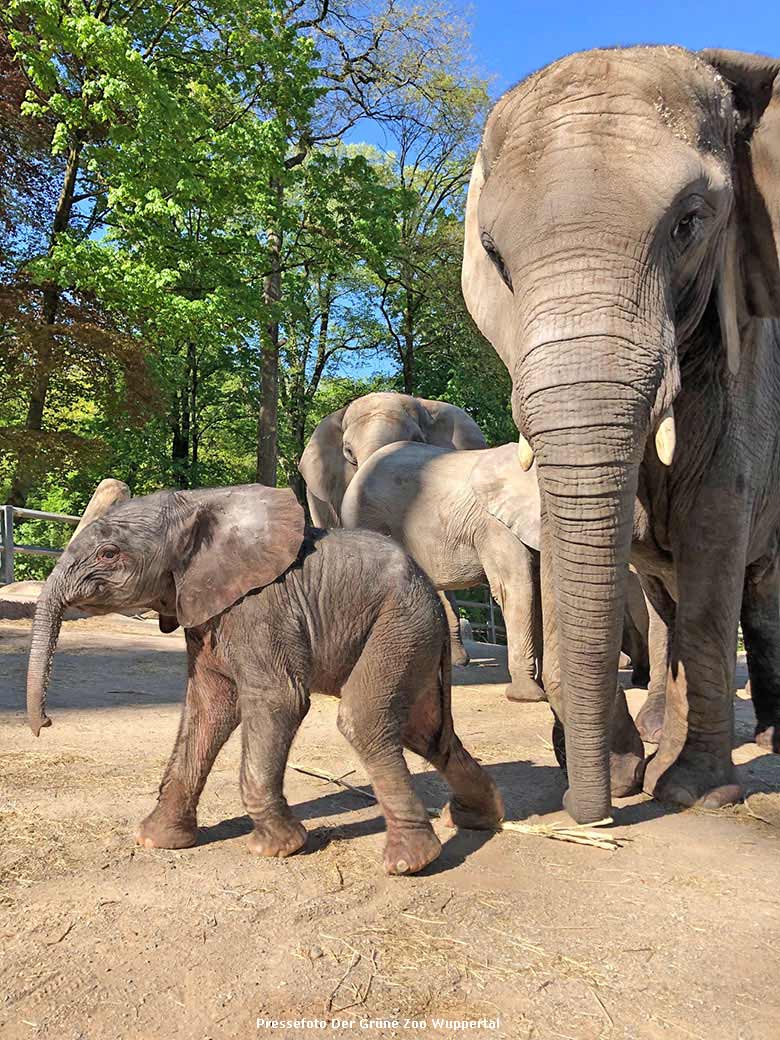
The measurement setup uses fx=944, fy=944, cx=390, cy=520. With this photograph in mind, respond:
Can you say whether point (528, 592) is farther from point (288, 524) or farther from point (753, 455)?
point (288, 524)

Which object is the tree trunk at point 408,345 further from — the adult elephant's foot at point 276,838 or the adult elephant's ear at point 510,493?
the adult elephant's foot at point 276,838

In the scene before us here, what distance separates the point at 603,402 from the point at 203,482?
2382 centimetres

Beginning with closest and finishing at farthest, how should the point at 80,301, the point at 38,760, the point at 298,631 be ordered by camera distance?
the point at 298,631 < the point at 38,760 < the point at 80,301

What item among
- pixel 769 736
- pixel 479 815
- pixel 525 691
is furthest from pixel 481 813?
pixel 525 691

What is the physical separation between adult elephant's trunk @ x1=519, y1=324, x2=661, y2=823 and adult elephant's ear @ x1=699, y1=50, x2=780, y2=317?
1.10 m

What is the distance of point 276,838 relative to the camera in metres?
3.56

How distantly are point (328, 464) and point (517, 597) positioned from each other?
21.3ft

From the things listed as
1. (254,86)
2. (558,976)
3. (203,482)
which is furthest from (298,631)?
(203,482)

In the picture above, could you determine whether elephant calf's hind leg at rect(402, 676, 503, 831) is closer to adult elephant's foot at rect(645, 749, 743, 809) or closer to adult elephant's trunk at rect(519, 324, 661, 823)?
adult elephant's trunk at rect(519, 324, 661, 823)

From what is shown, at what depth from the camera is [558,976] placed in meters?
2.61

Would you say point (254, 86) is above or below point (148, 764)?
above

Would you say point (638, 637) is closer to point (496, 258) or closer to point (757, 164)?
point (757, 164)

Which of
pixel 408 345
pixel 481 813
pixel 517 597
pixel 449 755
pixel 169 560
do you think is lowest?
pixel 481 813

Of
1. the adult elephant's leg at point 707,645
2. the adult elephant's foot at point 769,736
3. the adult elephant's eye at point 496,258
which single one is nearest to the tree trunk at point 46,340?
the adult elephant's foot at point 769,736
